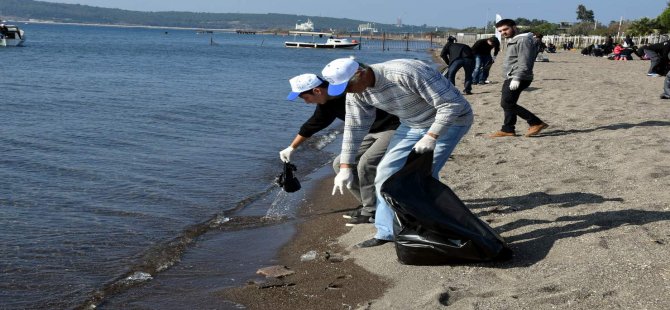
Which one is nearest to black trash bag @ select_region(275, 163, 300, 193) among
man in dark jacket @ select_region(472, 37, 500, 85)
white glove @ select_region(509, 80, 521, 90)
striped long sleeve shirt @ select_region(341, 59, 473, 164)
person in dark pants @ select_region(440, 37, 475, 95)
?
striped long sleeve shirt @ select_region(341, 59, 473, 164)

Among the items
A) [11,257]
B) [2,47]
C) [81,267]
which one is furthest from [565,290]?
[2,47]

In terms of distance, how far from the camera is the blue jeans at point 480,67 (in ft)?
61.4

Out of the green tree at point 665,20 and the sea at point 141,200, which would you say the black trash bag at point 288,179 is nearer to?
the sea at point 141,200

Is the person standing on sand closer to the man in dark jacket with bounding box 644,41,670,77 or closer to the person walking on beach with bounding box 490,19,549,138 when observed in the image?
the man in dark jacket with bounding box 644,41,670,77

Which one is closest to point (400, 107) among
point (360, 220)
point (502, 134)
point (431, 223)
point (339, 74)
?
point (339, 74)

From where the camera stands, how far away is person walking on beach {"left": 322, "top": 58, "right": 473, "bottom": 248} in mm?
4449

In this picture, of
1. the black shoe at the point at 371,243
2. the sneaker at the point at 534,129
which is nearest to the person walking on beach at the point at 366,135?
the black shoe at the point at 371,243

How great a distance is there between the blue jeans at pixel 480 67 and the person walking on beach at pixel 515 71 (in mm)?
8800

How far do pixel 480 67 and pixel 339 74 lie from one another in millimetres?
15344

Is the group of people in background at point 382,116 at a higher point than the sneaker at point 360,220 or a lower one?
higher

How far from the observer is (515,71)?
945cm

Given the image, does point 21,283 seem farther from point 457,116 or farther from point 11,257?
point 457,116

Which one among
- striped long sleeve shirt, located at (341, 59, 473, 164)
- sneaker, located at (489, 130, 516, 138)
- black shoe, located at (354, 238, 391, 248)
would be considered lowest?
sneaker, located at (489, 130, 516, 138)

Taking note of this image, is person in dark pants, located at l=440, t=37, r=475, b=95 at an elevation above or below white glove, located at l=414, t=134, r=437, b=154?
below
